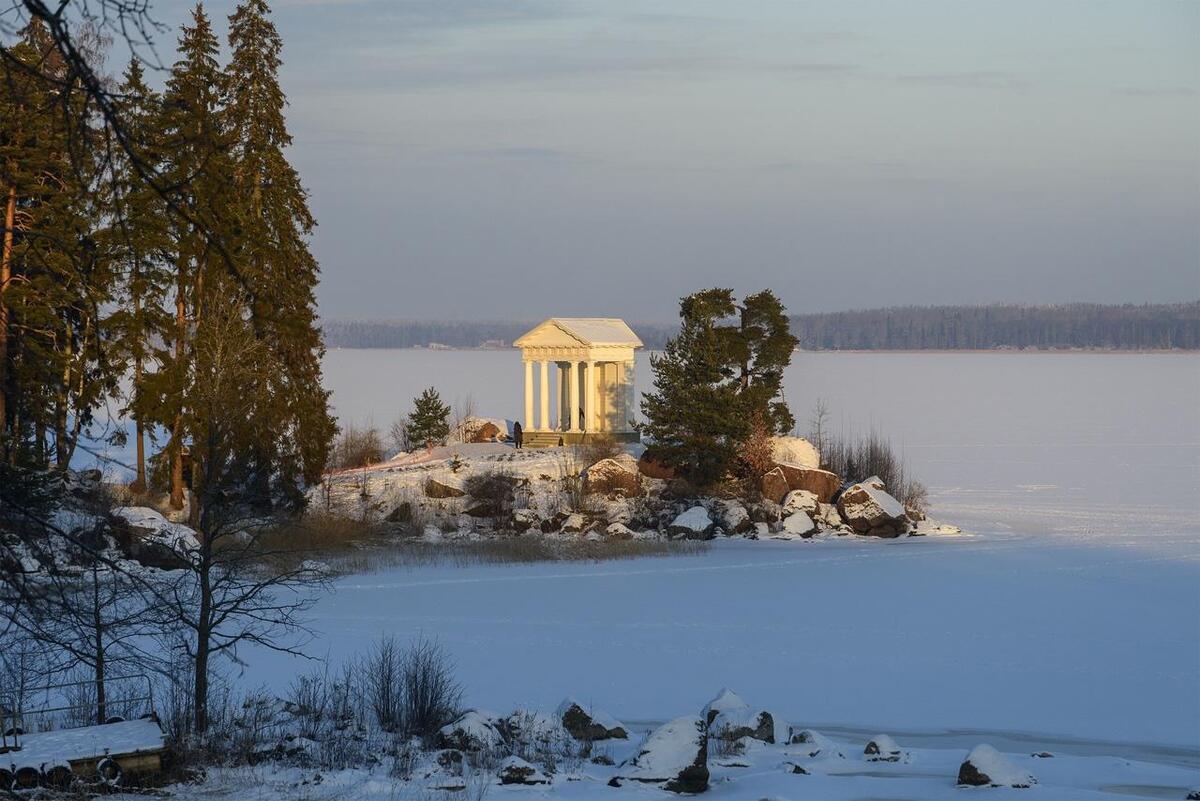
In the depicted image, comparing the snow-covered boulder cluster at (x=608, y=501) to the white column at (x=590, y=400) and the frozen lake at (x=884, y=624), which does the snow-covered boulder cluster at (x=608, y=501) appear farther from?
the white column at (x=590, y=400)

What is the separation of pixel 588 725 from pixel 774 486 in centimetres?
2573

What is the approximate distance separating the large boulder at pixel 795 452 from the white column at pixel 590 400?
8.23m

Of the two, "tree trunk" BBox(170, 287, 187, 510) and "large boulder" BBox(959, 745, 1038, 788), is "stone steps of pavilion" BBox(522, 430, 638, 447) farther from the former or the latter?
"large boulder" BBox(959, 745, 1038, 788)

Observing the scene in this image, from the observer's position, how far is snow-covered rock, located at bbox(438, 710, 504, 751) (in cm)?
1376

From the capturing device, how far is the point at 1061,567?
3055cm

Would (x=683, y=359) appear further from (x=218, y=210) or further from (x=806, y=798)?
(x=806, y=798)

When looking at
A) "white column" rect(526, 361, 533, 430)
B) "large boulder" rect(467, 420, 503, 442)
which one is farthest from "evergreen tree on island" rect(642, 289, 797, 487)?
"large boulder" rect(467, 420, 503, 442)

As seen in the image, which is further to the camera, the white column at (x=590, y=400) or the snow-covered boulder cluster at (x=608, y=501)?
the white column at (x=590, y=400)

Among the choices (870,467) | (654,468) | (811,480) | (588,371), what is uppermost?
(588,371)

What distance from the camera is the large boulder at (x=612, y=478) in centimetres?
4038

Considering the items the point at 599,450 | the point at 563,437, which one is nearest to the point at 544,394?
the point at 563,437

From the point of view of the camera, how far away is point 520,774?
12398 mm

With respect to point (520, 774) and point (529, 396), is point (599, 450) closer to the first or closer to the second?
point (529, 396)

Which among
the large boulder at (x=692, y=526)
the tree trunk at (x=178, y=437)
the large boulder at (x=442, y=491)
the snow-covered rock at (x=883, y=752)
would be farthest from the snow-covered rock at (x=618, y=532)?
the snow-covered rock at (x=883, y=752)
